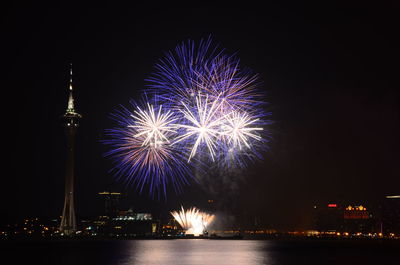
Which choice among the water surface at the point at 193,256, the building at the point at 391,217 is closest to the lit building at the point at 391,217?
the building at the point at 391,217

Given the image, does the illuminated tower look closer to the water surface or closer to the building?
the water surface

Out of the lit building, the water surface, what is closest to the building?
the lit building

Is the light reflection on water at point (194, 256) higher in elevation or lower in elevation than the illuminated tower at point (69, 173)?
lower

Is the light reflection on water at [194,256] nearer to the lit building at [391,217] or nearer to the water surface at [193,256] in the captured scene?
the water surface at [193,256]

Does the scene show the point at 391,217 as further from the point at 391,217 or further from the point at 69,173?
the point at 69,173

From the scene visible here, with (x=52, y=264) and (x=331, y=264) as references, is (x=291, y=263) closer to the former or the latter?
(x=331, y=264)

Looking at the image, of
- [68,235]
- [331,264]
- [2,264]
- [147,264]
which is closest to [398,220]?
[68,235]

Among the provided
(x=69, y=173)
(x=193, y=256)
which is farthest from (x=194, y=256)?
(x=69, y=173)

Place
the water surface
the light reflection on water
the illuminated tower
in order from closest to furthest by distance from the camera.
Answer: the light reflection on water < the water surface < the illuminated tower
